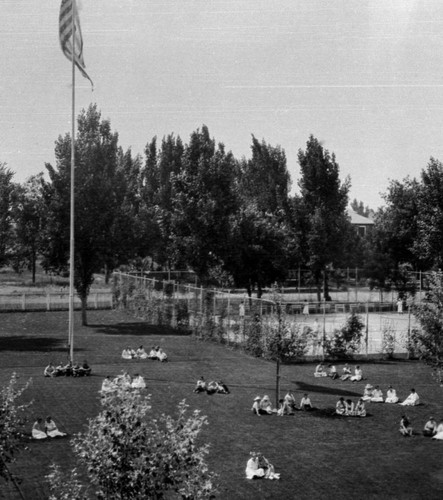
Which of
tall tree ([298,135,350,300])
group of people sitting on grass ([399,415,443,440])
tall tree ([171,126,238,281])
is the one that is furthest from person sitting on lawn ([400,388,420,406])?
tall tree ([298,135,350,300])

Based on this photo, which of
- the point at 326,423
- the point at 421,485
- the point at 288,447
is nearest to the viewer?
the point at 421,485

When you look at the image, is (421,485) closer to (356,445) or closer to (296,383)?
(356,445)

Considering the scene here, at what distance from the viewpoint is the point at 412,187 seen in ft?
254

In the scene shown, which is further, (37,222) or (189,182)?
(37,222)

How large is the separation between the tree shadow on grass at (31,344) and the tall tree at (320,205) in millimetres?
34969

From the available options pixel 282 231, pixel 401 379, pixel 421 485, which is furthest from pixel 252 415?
pixel 282 231

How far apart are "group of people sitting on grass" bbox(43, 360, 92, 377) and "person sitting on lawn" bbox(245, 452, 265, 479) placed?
14640 millimetres

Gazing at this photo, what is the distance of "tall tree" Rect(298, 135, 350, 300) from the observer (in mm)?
72062

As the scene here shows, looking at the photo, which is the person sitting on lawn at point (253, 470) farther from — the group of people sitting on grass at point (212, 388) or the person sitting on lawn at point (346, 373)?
the person sitting on lawn at point (346, 373)

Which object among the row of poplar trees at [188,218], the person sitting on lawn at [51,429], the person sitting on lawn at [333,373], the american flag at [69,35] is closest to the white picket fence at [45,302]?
the row of poplar trees at [188,218]

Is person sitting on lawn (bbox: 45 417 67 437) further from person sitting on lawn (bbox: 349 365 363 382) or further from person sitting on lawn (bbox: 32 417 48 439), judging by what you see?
person sitting on lawn (bbox: 349 365 363 382)

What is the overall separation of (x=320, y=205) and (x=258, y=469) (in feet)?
178

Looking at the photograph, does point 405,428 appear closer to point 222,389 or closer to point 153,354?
point 222,389

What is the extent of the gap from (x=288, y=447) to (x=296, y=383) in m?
10.4
